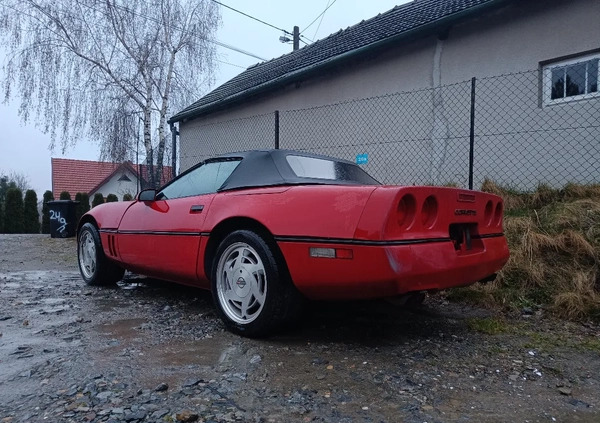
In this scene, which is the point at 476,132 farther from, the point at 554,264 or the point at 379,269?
the point at 379,269

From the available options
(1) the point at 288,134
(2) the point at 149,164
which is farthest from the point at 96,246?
(2) the point at 149,164

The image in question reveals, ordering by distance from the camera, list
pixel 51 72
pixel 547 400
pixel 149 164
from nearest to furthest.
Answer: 1. pixel 547 400
2. pixel 149 164
3. pixel 51 72

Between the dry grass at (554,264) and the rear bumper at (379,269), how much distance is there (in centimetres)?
135

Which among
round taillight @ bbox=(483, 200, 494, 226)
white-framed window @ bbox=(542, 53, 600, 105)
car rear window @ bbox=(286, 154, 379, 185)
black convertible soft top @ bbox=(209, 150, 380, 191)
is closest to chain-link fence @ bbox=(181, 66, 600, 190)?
white-framed window @ bbox=(542, 53, 600, 105)

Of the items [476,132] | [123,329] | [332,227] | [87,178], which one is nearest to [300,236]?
[332,227]

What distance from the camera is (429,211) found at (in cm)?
265

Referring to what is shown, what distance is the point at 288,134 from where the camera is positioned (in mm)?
9828

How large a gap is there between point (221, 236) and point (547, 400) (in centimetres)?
223

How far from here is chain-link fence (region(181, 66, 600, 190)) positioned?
6.10 m

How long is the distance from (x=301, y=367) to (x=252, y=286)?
69 centimetres

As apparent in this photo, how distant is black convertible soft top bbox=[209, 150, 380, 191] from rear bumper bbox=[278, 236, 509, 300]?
0.62 m

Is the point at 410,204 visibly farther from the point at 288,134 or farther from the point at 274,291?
the point at 288,134

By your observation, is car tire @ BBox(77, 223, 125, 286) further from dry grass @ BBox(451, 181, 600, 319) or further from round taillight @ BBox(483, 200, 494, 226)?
round taillight @ BBox(483, 200, 494, 226)

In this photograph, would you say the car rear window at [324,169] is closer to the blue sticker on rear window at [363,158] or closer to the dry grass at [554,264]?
the dry grass at [554,264]
